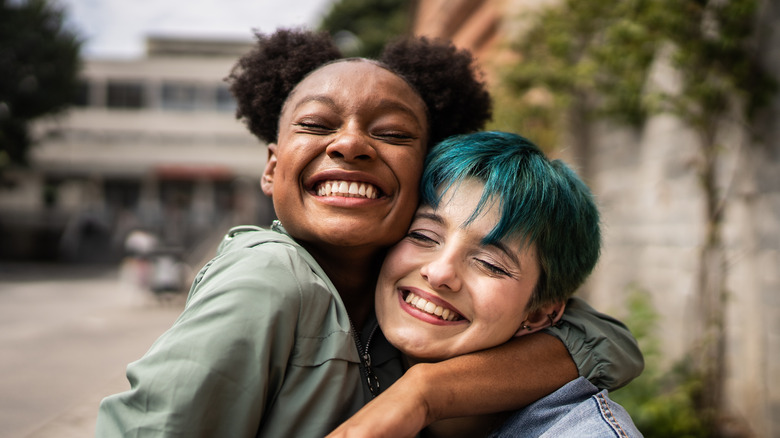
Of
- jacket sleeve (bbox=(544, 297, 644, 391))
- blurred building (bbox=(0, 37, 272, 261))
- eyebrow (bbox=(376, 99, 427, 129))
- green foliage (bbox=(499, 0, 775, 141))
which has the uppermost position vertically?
green foliage (bbox=(499, 0, 775, 141))

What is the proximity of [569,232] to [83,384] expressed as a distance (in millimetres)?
6906

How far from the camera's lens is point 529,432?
164cm

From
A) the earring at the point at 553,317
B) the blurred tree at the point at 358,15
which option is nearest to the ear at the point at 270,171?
the earring at the point at 553,317

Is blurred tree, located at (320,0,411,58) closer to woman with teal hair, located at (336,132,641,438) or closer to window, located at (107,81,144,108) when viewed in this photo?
window, located at (107,81,144,108)

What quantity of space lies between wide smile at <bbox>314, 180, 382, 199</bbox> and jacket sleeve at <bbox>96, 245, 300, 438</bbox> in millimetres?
412

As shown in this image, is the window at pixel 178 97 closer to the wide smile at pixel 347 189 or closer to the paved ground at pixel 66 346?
the paved ground at pixel 66 346

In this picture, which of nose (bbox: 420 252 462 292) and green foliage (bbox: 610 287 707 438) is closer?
nose (bbox: 420 252 462 292)

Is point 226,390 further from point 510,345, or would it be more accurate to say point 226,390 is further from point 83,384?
point 83,384

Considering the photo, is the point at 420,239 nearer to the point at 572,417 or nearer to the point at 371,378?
the point at 371,378

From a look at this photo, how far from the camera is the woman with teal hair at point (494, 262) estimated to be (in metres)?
1.62

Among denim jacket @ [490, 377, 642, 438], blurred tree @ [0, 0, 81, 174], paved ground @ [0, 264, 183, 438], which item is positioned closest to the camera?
denim jacket @ [490, 377, 642, 438]

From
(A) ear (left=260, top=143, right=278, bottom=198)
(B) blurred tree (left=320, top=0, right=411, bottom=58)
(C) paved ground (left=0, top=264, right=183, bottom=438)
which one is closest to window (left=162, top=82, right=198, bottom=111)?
(B) blurred tree (left=320, top=0, right=411, bottom=58)

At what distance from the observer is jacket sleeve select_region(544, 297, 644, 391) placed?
1.76 meters

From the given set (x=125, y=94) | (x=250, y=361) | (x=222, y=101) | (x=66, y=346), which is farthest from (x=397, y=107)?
(x=125, y=94)
